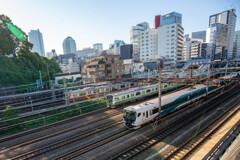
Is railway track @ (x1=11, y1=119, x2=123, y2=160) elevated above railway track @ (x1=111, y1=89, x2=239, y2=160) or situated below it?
below

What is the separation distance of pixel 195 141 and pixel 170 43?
6681 cm

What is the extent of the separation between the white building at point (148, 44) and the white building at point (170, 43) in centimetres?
485

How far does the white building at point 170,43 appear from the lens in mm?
66938

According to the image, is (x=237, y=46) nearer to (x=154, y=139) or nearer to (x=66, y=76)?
(x=66, y=76)

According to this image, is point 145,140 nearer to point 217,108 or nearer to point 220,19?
point 217,108

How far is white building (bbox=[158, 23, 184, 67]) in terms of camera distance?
6694 centimetres

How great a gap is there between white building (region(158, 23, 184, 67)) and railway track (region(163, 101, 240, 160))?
2198 inches

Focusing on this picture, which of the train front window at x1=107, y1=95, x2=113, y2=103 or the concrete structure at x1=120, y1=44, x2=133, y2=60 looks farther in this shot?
the concrete structure at x1=120, y1=44, x2=133, y2=60

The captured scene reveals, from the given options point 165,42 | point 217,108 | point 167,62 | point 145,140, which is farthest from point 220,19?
point 145,140

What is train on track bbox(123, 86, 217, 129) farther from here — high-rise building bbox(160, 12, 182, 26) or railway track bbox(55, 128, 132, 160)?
high-rise building bbox(160, 12, 182, 26)

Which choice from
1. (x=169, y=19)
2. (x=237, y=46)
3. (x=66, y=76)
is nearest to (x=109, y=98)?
(x=66, y=76)

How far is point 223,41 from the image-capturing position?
101 m

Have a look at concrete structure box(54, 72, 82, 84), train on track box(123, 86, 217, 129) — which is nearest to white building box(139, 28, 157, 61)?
concrete structure box(54, 72, 82, 84)

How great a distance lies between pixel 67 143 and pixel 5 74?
2869 cm
